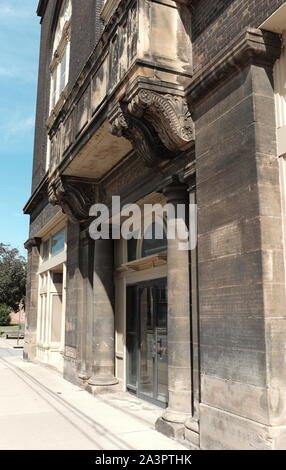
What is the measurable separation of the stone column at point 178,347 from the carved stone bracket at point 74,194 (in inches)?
168

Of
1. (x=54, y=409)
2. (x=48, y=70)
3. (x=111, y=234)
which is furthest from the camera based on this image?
(x=48, y=70)

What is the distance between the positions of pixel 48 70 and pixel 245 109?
583 inches

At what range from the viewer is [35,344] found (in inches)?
715

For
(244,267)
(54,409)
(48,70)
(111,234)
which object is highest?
(48,70)

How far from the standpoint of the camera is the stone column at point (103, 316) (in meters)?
10.0

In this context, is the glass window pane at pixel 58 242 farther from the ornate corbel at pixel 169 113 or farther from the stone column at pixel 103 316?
the ornate corbel at pixel 169 113

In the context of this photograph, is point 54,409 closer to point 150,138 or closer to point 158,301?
point 158,301

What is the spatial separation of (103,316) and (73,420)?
301 centimetres

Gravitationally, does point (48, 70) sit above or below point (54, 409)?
above

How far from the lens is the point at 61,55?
16.0 metres

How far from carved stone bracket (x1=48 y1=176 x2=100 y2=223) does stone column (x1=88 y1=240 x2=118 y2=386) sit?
3.11ft

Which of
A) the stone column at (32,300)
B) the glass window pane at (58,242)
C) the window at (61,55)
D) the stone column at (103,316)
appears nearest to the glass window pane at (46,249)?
the stone column at (32,300)
